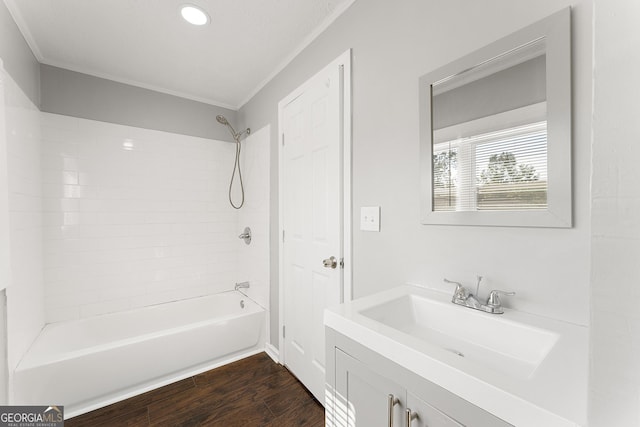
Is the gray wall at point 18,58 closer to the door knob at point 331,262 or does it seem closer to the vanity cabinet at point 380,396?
the door knob at point 331,262

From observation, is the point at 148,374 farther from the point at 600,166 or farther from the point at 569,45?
the point at 569,45

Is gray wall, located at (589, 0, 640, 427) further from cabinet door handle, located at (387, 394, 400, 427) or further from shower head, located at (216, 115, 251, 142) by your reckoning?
shower head, located at (216, 115, 251, 142)

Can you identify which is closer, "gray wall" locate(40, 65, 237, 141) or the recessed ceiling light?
the recessed ceiling light

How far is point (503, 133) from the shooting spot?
955 millimetres

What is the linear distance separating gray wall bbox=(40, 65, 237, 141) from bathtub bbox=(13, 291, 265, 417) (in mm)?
1798

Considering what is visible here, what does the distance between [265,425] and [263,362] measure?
714 millimetres

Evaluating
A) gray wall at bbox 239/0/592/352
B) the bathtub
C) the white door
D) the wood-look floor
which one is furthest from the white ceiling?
the wood-look floor

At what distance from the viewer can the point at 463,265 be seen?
3.51ft

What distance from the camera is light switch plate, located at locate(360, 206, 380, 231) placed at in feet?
4.65

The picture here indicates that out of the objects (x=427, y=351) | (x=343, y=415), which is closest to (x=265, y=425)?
(x=343, y=415)

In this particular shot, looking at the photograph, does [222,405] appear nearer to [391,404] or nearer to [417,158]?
[391,404]

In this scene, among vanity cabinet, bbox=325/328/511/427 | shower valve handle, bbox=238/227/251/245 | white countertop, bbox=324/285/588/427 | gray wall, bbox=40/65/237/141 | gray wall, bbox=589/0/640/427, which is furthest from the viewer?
shower valve handle, bbox=238/227/251/245

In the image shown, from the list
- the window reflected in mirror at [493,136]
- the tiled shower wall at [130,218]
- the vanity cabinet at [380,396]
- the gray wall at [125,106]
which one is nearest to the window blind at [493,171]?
the window reflected in mirror at [493,136]

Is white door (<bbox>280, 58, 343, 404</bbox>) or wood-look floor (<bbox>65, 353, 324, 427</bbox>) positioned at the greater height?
white door (<bbox>280, 58, 343, 404</bbox>)
